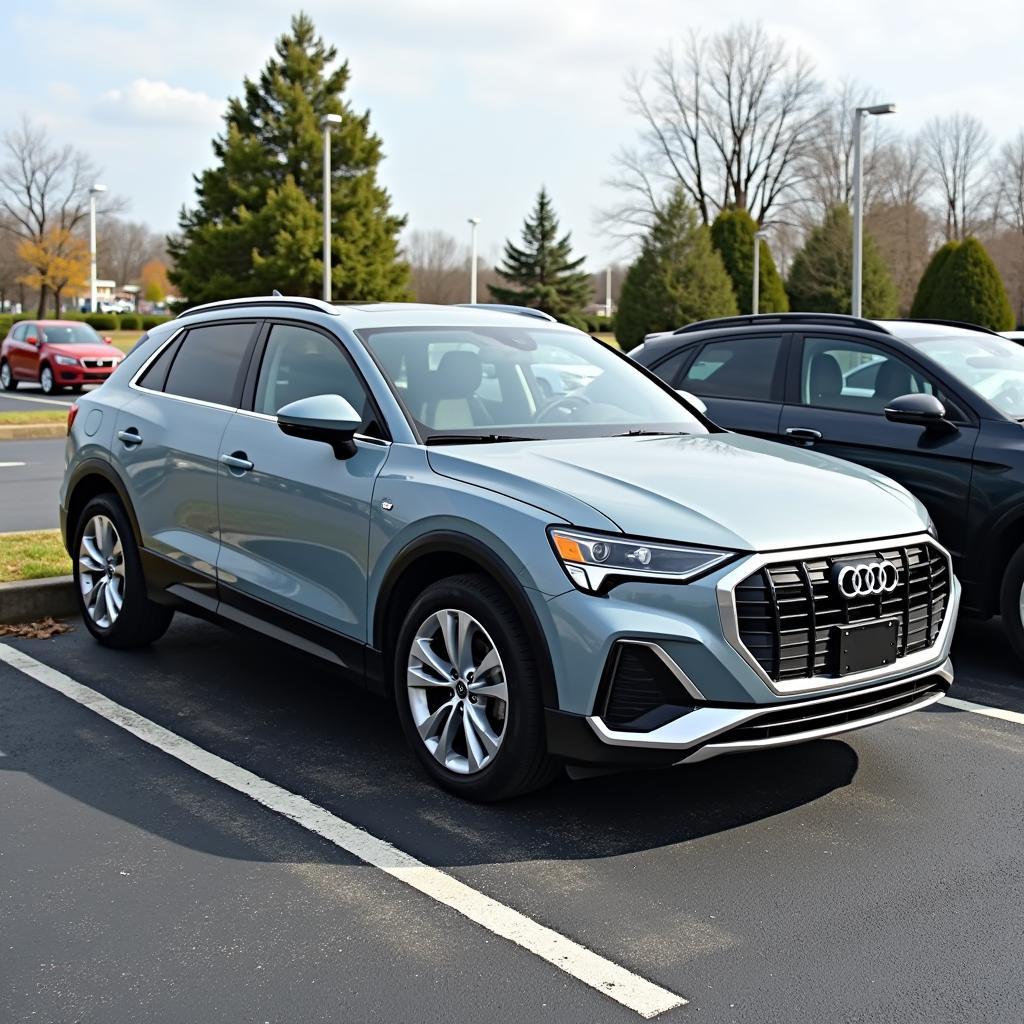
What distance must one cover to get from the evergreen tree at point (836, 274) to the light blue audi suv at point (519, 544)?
47.8 meters

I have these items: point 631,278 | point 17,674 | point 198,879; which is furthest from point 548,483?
point 631,278

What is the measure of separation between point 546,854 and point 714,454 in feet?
5.48

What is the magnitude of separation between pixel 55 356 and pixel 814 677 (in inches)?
1081

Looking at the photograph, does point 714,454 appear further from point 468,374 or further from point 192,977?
point 192,977

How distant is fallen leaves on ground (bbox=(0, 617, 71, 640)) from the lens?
699 centimetres

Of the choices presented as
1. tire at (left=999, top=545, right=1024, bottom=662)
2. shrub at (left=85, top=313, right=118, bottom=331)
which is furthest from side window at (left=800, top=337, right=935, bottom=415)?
shrub at (left=85, top=313, right=118, bottom=331)

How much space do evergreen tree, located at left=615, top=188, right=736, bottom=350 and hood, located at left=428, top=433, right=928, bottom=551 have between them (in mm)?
43266

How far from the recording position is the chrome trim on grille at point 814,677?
4.02 meters

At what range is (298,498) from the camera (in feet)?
17.0

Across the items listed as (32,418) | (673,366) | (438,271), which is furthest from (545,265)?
(673,366)

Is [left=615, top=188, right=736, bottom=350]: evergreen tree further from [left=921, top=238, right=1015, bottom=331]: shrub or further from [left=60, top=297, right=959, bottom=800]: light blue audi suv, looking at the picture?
[left=60, top=297, right=959, bottom=800]: light blue audi suv

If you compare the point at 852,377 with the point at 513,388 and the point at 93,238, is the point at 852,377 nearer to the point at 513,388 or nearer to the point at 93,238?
the point at 513,388

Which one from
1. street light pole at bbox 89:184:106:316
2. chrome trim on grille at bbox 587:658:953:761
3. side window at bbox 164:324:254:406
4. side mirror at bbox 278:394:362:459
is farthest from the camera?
street light pole at bbox 89:184:106:316

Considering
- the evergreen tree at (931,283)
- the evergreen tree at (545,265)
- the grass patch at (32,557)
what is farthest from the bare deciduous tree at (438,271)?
the grass patch at (32,557)
